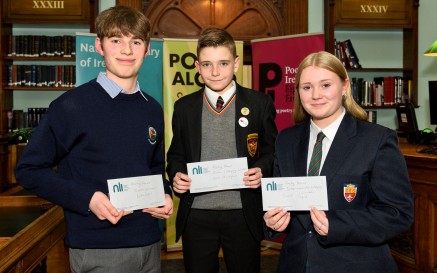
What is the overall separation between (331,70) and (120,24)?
0.76 meters

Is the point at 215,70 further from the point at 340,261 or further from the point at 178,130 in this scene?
the point at 340,261

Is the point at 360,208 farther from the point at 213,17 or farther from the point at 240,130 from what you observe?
the point at 213,17

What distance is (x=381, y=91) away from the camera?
19.3 feet

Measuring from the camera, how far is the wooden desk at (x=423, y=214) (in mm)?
3000

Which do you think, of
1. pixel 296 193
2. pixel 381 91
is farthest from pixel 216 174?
pixel 381 91

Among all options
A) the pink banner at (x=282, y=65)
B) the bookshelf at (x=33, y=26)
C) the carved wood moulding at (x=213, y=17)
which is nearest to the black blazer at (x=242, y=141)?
the pink banner at (x=282, y=65)

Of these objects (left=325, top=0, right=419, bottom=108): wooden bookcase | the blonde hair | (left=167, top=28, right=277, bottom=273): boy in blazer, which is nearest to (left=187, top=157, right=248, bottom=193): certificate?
(left=167, top=28, right=277, bottom=273): boy in blazer

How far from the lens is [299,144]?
1.67 meters

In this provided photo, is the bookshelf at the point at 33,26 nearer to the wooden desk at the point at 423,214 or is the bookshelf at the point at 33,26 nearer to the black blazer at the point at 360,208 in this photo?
the wooden desk at the point at 423,214

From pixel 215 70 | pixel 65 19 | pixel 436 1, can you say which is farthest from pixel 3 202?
pixel 436 1

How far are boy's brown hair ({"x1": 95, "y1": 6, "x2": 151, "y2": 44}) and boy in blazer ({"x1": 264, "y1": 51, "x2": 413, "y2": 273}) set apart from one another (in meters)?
0.61

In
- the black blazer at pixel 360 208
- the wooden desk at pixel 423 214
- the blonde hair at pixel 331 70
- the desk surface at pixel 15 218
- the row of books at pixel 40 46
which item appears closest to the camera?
the black blazer at pixel 360 208

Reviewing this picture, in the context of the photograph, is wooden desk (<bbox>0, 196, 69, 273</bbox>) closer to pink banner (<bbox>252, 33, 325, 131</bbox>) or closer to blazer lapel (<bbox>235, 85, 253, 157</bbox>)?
blazer lapel (<bbox>235, 85, 253, 157</bbox>)

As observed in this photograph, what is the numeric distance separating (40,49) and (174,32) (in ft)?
5.32
